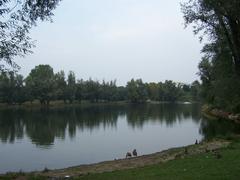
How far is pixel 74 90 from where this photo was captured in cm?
14200

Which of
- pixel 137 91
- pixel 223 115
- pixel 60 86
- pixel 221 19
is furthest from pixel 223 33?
pixel 137 91

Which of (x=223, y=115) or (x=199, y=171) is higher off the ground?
(x=223, y=115)

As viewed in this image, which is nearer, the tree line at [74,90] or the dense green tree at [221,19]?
the dense green tree at [221,19]

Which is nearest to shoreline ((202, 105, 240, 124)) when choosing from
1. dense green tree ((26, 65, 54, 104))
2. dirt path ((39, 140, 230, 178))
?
dirt path ((39, 140, 230, 178))

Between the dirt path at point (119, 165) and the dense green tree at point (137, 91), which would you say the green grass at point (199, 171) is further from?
the dense green tree at point (137, 91)

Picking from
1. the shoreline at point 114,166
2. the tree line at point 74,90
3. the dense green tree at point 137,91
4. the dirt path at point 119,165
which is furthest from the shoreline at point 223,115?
the dense green tree at point 137,91

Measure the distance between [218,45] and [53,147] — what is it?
67.9 ft

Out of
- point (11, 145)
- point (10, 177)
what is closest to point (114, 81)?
point (11, 145)

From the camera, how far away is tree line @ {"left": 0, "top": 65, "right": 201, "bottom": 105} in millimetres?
126938

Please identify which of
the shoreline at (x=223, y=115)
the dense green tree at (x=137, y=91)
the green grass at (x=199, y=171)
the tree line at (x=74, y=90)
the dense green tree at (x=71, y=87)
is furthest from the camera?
the dense green tree at (x=137, y=91)

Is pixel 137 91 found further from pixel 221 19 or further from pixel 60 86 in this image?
pixel 221 19

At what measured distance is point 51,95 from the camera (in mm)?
129500

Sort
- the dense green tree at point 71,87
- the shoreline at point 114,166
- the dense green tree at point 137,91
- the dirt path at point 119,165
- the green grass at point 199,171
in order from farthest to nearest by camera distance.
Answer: the dense green tree at point 137,91, the dense green tree at point 71,87, the dirt path at point 119,165, the shoreline at point 114,166, the green grass at point 199,171

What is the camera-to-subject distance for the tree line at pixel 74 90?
416ft
